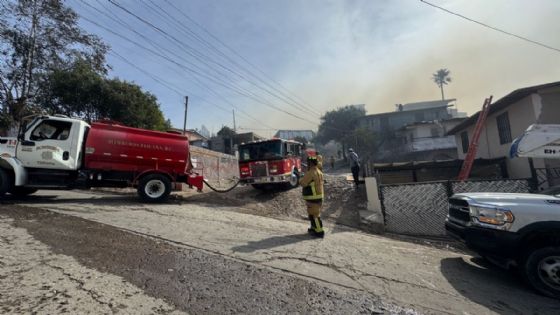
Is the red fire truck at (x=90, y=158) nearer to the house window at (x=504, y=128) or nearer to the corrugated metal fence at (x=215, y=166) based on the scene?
the corrugated metal fence at (x=215, y=166)

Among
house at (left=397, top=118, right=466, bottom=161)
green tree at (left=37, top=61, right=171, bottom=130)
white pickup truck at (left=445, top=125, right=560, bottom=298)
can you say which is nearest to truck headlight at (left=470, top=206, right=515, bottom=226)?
white pickup truck at (left=445, top=125, right=560, bottom=298)

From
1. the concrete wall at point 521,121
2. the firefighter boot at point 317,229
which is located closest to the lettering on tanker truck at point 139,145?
the firefighter boot at point 317,229

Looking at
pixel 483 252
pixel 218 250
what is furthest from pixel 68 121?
pixel 483 252

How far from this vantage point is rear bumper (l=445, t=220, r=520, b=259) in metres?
4.82

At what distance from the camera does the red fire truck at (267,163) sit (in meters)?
13.4

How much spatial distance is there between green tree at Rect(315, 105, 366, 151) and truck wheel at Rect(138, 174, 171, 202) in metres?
45.2

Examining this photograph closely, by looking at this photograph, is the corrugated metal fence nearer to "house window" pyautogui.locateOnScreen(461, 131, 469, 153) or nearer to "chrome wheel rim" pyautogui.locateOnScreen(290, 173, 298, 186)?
"chrome wheel rim" pyautogui.locateOnScreen(290, 173, 298, 186)

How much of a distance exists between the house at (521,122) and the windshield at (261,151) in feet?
28.8

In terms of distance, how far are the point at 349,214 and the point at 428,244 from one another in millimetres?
3469

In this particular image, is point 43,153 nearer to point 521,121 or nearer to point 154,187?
point 154,187

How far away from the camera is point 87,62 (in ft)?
70.8

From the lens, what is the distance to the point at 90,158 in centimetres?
996

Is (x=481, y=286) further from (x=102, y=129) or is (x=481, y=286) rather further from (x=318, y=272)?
(x=102, y=129)

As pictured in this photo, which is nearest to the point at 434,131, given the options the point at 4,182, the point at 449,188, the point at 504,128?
the point at 504,128
